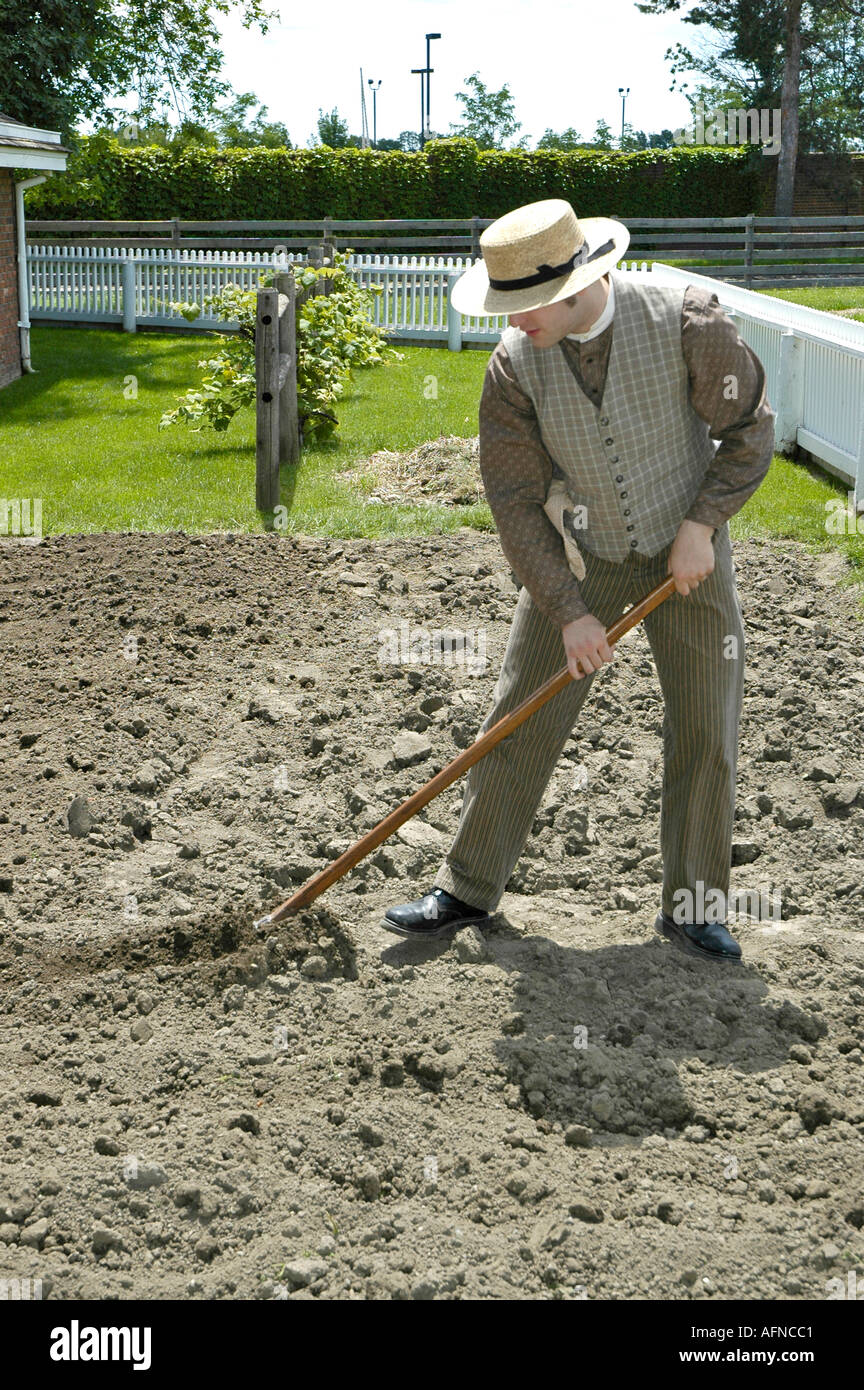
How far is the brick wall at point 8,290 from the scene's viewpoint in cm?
1627

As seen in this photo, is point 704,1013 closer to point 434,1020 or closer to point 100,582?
point 434,1020

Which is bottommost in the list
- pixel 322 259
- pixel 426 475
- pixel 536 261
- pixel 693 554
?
pixel 426 475

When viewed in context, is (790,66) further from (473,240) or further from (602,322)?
(602,322)

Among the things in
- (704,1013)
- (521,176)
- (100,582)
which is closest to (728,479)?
(704,1013)

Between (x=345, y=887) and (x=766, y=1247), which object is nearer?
(x=766, y=1247)

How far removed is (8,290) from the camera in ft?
54.4

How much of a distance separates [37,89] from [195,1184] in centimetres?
2021

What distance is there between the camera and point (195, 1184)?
319 cm

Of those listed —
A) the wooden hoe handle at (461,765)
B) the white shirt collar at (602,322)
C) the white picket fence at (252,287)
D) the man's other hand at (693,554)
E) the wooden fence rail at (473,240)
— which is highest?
the wooden fence rail at (473,240)

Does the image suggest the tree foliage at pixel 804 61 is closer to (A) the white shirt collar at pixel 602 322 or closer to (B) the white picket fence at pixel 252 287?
(B) the white picket fence at pixel 252 287

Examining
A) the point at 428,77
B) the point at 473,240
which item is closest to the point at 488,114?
the point at 428,77

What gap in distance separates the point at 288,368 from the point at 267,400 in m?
0.84

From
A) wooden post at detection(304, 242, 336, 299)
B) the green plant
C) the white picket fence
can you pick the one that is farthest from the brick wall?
the green plant

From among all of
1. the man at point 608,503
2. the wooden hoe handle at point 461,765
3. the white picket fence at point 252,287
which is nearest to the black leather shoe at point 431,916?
the man at point 608,503
